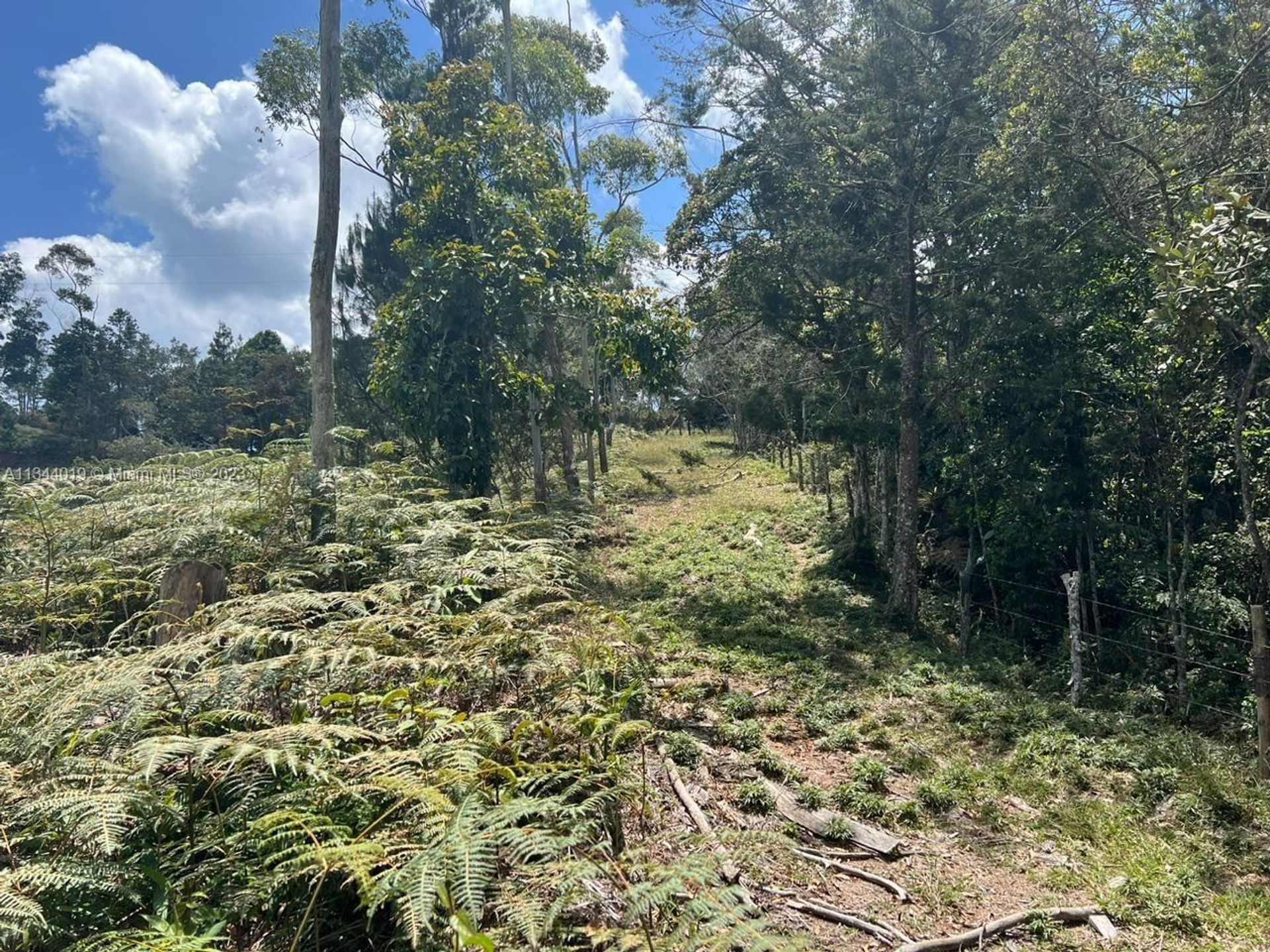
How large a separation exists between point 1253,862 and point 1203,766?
120 cm

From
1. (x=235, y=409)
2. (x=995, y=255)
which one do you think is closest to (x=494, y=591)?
(x=995, y=255)

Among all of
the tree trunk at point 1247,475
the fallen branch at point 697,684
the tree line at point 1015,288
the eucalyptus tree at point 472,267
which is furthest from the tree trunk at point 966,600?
the eucalyptus tree at point 472,267

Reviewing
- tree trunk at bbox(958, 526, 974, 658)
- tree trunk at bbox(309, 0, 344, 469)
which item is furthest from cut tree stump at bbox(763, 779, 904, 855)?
tree trunk at bbox(309, 0, 344, 469)

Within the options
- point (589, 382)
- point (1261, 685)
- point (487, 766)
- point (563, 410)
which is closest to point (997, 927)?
point (487, 766)

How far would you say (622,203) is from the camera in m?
20.9

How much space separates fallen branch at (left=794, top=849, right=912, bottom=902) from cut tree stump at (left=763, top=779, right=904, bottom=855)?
258 millimetres

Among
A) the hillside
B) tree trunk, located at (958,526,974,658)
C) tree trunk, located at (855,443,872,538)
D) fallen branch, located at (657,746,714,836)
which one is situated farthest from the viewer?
tree trunk, located at (855,443,872,538)

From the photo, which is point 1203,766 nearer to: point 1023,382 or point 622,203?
point 1023,382

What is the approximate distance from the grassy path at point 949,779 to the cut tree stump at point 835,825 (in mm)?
93

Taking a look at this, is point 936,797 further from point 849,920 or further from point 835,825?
point 849,920

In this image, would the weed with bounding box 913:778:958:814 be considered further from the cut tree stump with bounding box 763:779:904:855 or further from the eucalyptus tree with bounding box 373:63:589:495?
the eucalyptus tree with bounding box 373:63:589:495

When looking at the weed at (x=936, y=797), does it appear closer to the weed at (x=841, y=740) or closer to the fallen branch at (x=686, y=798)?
the weed at (x=841, y=740)

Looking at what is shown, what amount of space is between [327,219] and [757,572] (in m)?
7.49

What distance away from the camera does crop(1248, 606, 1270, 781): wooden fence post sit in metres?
5.02
